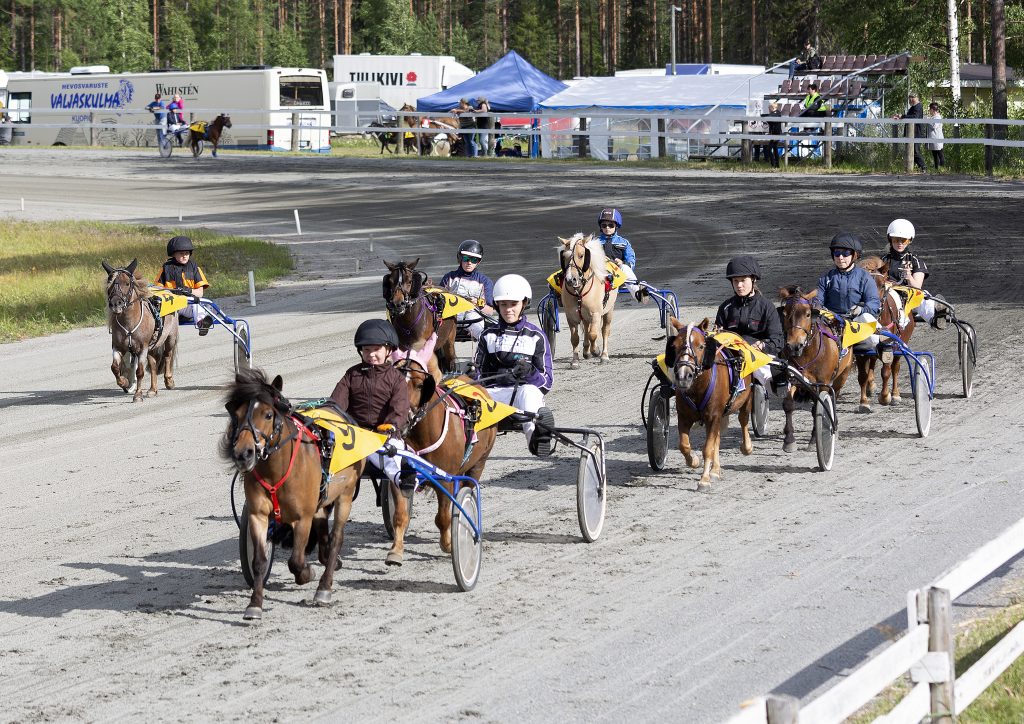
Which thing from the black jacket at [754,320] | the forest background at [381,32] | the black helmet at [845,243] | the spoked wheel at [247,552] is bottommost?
the spoked wheel at [247,552]

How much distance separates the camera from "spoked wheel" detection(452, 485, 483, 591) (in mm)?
7695

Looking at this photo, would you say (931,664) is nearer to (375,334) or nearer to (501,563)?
(501,563)

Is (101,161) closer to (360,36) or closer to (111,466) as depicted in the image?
(111,466)

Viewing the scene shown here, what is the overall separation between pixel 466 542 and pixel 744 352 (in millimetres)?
3320

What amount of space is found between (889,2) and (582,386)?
98.4ft

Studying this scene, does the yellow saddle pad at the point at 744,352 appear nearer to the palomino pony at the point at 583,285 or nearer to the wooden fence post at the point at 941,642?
the palomino pony at the point at 583,285

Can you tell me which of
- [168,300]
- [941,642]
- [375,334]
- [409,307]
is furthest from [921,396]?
[168,300]

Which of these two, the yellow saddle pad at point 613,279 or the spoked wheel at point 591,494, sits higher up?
the yellow saddle pad at point 613,279

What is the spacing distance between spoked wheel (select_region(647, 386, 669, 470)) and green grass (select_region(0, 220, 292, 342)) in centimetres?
1185

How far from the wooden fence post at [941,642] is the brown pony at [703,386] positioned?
14.9ft

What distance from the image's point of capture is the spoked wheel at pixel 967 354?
13.6 metres

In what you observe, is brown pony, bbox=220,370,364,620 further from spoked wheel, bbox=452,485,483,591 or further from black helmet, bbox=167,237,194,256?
black helmet, bbox=167,237,194,256

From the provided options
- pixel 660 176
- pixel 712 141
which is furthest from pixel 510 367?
pixel 712 141

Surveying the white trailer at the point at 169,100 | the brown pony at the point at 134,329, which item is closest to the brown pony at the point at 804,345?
the brown pony at the point at 134,329
